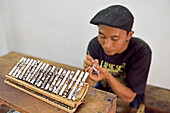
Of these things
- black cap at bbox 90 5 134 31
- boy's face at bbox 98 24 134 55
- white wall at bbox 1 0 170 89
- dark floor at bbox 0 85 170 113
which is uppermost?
black cap at bbox 90 5 134 31

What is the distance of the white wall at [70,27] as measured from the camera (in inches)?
89.5

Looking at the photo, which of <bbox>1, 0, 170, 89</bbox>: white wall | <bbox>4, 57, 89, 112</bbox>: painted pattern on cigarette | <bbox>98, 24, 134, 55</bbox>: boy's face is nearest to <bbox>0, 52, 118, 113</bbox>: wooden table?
<bbox>4, 57, 89, 112</bbox>: painted pattern on cigarette

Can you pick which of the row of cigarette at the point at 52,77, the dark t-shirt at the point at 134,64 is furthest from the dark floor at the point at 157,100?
the row of cigarette at the point at 52,77

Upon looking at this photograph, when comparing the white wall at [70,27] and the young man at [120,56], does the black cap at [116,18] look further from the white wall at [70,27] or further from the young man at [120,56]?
the white wall at [70,27]

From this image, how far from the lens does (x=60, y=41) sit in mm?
3133

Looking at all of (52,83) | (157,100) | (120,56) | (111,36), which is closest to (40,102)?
(52,83)

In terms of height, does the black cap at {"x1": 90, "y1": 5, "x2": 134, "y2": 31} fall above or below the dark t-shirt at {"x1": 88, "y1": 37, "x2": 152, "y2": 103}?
above

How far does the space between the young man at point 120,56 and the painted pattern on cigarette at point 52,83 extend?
151 mm

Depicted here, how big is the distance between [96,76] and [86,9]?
5.55ft

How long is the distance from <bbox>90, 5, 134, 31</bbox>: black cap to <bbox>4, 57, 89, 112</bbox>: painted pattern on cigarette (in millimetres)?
406

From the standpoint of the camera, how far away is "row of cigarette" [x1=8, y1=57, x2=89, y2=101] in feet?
3.12

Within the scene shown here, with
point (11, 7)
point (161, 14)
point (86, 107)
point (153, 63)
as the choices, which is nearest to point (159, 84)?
point (153, 63)

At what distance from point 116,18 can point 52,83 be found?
626 mm

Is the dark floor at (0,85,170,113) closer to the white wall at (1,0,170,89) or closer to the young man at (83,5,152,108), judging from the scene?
the white wall at (1,0,170,89)
